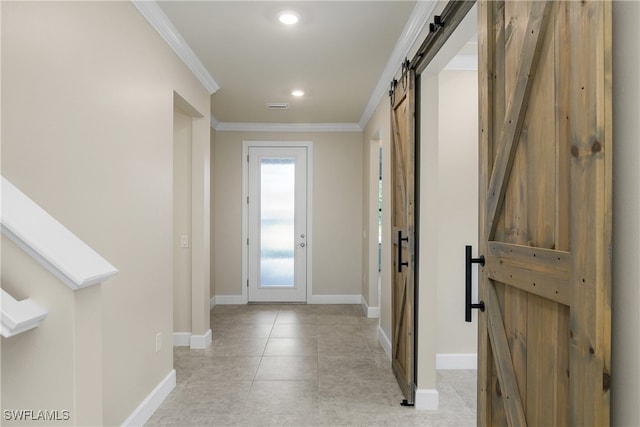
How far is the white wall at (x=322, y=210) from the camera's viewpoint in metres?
6.11

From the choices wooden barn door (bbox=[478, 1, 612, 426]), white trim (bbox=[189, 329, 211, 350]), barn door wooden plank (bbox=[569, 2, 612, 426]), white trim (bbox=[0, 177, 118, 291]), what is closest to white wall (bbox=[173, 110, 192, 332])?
white trim (bbox=[189, 329, 211, 350])

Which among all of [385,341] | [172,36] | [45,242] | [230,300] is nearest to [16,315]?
[45,242]

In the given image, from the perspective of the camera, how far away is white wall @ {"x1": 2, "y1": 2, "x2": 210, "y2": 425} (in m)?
1.53

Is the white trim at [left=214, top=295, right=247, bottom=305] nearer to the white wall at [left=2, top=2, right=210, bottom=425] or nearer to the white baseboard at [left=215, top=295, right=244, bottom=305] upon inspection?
the white baseboard at [left=215, top=295, right=244, bottom=305]

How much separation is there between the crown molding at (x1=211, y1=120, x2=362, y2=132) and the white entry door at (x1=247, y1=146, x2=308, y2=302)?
0.92ft

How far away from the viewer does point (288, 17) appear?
2705 mm

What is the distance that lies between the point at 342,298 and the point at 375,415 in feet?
11.5

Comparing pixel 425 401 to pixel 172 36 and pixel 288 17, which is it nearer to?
pixel 288 17

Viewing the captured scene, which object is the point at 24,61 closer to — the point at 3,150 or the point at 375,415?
the point at 3,150

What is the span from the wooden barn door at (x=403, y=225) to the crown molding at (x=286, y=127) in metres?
2.70

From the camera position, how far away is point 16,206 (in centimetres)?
99

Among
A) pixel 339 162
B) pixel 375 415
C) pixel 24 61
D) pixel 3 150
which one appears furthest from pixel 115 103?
pixel 339 162

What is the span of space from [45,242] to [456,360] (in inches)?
137

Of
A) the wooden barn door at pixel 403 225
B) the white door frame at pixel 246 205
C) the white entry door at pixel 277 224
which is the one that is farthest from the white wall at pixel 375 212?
the white entry door at pixel 277 224
